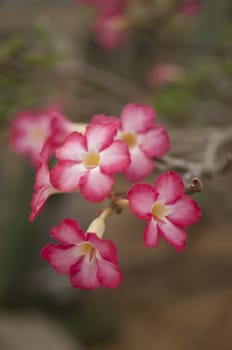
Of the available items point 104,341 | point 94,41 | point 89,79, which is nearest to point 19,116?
point 89,79

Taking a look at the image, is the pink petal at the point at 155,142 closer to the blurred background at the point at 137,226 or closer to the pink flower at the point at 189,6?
the blurred background at the point at 137,226

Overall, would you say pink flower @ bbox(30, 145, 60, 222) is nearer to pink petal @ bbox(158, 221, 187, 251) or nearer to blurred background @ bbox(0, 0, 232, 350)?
pink petal @ bbox(158, 221, 187, 251)

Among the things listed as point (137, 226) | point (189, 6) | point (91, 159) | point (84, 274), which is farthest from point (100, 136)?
point (137, 226)

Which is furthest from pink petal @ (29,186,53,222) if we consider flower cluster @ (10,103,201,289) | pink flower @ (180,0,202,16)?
pink flower @ (180,0,202,16)

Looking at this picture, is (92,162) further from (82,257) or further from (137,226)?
(137,226)

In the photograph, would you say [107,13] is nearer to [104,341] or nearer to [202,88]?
[202,88]

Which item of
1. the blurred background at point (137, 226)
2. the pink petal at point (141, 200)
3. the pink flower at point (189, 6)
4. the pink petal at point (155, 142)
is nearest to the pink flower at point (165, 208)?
the pink petal at point (141, 200)

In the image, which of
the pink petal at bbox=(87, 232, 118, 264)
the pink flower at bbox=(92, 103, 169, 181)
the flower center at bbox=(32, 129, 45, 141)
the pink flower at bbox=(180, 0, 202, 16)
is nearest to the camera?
the pink petal at bbox=(87, 232, 118, 264)
